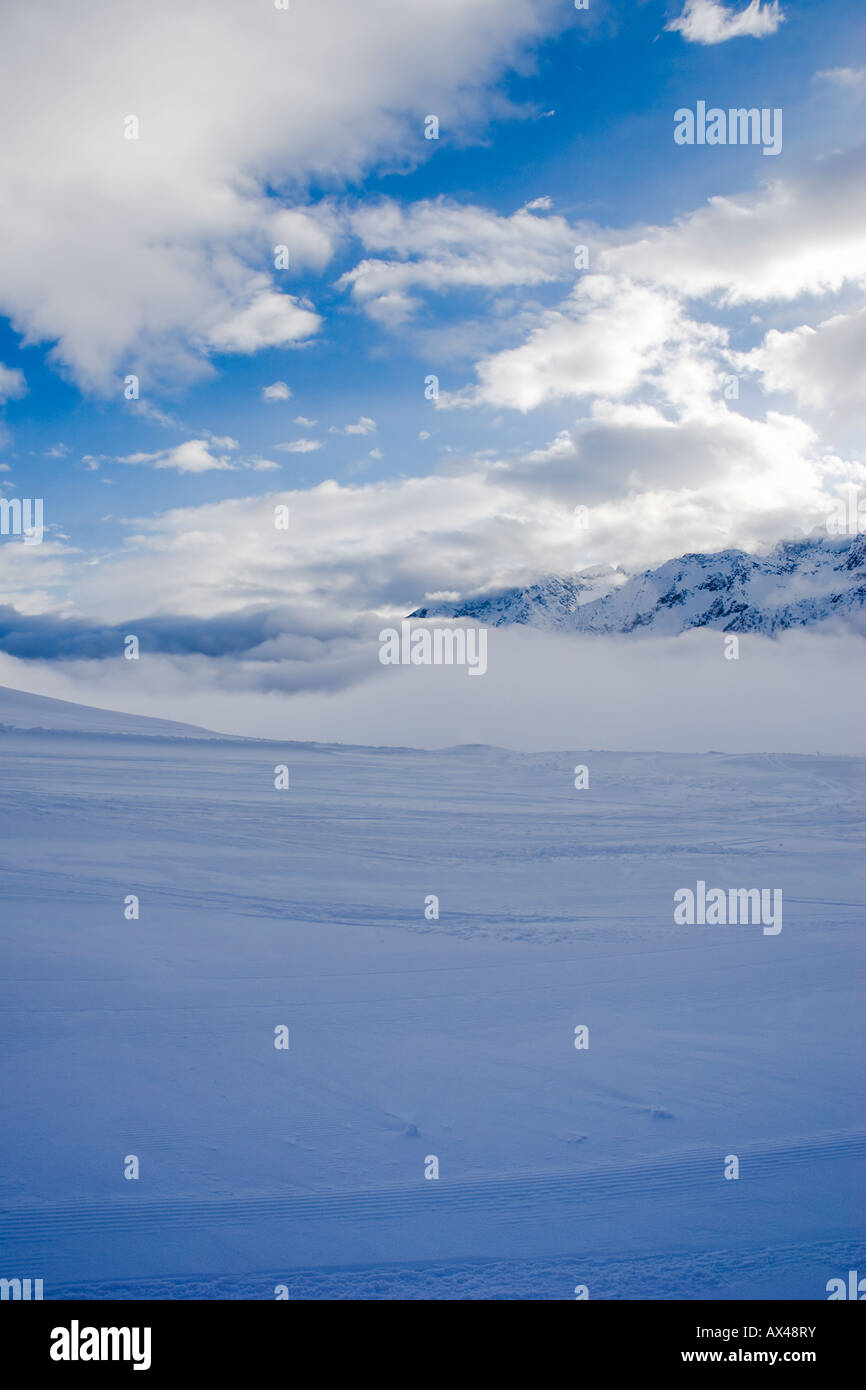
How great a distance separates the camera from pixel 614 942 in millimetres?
10242

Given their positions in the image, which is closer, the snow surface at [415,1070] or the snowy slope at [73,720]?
the snow surface at [415,1070]

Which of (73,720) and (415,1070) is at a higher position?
(73,720)

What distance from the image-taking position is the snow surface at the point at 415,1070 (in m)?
4.68

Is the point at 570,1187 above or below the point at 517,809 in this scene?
below

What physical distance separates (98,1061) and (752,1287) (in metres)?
5.14

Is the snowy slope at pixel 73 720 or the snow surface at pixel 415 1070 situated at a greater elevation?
the snowy slope at pixel 73 720

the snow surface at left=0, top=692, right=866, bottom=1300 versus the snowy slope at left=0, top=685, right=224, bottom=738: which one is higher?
the snowy slope at left=0, top=685, right=224, bottom=738

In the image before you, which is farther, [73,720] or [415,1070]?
[73,720]

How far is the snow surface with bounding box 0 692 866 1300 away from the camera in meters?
4.68

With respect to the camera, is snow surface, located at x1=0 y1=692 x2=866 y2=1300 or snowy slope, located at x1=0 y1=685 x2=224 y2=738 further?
snowy slope, located at x1=0 y1=685 x2=224 y2=738

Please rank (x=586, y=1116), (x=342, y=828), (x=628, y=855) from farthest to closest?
1. (x=342, y=828)
2. (x=628, y=855)
3. (x=586, y=1116)

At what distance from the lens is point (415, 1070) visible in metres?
6.75
